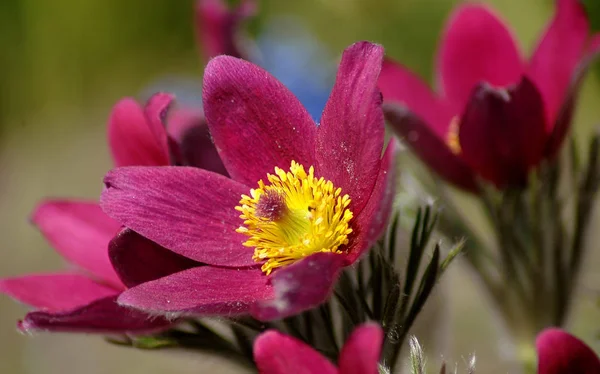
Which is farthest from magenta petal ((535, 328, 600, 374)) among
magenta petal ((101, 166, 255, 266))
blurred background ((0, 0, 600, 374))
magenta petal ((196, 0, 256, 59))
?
blurred background ((0, 0, 600, 374))

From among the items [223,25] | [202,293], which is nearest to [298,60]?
[223,25]

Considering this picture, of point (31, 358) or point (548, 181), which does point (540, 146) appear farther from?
point (31, 358)

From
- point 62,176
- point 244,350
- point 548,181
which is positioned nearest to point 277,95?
point 244,350

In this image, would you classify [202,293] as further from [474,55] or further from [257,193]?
[474,55]

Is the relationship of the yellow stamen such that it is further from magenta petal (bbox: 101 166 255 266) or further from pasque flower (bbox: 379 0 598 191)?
magenta petal (bbox: 101 166 255 266)

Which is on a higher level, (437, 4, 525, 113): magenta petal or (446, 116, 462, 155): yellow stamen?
(437, 4, 525, 113): magenta petal

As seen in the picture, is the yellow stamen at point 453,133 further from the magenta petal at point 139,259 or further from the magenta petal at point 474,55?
the magenta petal at point 139,259
